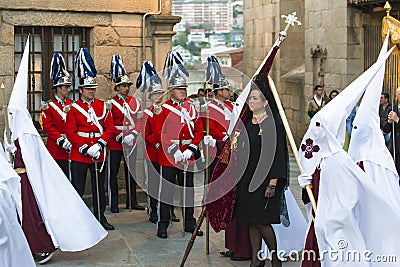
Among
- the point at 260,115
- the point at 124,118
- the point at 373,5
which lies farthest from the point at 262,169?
the point at 373,5

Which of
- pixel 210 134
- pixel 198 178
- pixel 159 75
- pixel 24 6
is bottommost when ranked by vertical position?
pixel 198 178

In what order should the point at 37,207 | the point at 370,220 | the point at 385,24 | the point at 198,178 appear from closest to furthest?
the point at 370,220, the point at 37,207, the point at 385,24, the point at 198,178

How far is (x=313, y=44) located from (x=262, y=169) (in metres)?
9.26

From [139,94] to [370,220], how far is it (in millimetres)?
4812

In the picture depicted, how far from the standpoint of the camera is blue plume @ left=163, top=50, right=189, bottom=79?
8219 millimetres

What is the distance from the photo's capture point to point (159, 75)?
9.36m

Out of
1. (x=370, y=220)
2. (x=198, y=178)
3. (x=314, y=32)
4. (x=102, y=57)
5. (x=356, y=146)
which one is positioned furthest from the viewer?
(x=314, y=32)

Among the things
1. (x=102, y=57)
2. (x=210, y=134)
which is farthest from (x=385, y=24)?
(x=102, y=57)

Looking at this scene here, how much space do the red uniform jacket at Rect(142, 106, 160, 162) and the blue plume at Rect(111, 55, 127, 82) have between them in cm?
84

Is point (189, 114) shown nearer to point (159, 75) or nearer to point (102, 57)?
point (159, 75)

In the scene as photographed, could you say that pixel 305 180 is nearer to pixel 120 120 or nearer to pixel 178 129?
pixel 178 129

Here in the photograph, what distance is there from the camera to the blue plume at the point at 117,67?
30.8 feet

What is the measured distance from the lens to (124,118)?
9.37 meters

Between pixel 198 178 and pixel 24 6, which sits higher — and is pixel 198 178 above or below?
below
